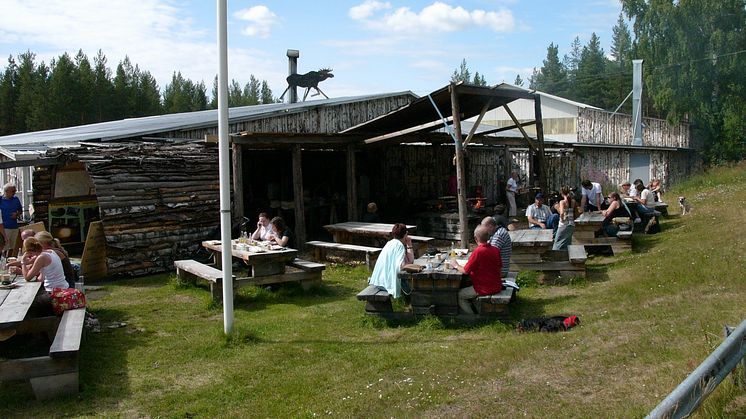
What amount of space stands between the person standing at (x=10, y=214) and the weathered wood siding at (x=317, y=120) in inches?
134

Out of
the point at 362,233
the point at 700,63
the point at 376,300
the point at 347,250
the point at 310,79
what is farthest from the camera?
the point at 700,63

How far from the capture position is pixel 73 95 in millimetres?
44438

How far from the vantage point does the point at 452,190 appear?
19453 millimetres

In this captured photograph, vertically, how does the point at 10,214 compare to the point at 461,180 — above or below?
below

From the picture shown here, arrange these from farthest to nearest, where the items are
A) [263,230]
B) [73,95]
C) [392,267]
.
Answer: [73,95] < [263,230] < [392,267]

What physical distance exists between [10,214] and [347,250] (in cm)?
655

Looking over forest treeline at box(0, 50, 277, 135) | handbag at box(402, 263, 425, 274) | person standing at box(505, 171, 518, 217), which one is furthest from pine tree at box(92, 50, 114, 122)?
handbag at box(402, 263, 425, 274)

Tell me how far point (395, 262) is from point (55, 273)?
4.10 meters

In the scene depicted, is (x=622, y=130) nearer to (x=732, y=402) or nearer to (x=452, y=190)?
(x=452, y=190)

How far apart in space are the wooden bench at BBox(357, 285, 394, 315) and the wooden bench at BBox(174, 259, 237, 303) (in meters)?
2.37

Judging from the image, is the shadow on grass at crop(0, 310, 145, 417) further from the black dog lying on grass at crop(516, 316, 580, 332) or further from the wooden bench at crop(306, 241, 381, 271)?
the wooden bench at crop(306, 241, 381, 271)

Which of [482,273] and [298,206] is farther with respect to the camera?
[298,206]

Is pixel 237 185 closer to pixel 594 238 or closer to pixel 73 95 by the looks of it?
pixel 594 238

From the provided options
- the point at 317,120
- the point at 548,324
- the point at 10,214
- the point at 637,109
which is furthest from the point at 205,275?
the point at 637,109
